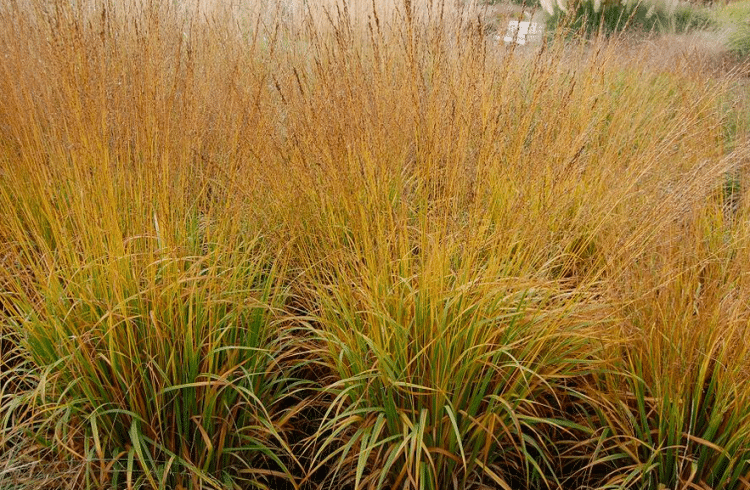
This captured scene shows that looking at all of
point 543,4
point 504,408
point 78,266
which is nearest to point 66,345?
point 78,266

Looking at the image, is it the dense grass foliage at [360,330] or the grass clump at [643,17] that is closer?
the dense grass foliage at [360,330]

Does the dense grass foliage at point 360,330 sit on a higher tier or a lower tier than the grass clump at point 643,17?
higher

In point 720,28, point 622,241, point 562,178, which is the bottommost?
point 720,28

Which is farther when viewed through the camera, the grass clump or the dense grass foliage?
the grass clump

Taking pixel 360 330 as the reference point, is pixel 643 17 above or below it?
below

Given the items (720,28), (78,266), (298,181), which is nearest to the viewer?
(78,266)

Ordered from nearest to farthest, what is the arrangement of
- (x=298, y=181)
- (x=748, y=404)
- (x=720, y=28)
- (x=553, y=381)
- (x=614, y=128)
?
(x=748, y=404) → (x=553, y=381) → (x=298, y=181) → (x=614, y=128) → (x=720, y=28)

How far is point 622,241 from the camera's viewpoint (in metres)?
2.33

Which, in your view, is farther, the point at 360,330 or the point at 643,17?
the point at 643,17

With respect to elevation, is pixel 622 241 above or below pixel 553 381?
above

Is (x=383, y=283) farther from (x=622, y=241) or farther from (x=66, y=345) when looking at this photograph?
(x=66, y=345)

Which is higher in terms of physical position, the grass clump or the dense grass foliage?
the dense grass foliage

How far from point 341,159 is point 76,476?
1274 millimetres

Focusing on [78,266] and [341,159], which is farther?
[341,159]
